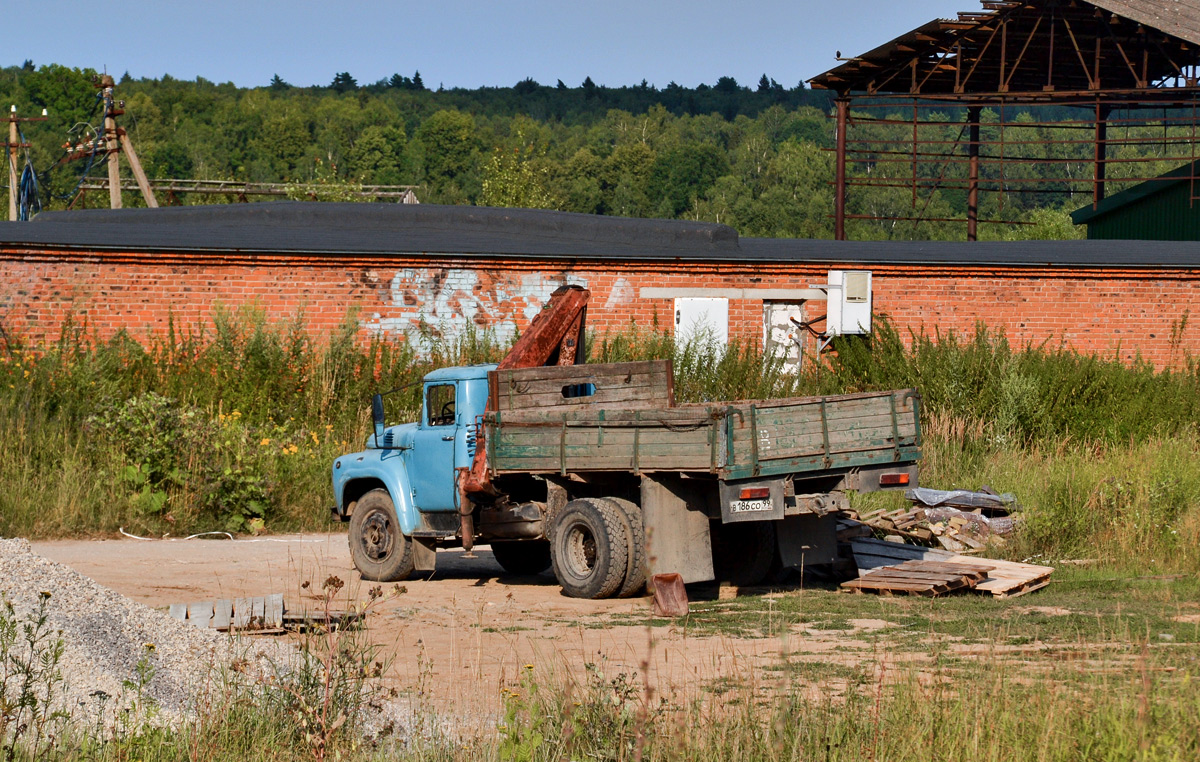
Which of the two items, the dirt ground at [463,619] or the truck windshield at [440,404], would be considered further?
the truck windshield at [440,404]

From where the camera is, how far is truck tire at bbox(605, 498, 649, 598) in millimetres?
10773

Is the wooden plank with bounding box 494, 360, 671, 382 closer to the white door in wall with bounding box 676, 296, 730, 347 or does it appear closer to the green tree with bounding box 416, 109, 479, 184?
the white door in wall with bounding box 676, 296, 730, 347

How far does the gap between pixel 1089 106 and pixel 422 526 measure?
75.4 feet

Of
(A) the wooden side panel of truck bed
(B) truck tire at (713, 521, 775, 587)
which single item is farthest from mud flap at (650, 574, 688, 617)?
(B) truck tire at (713, 521, 775, 587)

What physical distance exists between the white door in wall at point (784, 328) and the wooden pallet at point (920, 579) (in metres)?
10.3

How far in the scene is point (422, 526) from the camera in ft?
40.8

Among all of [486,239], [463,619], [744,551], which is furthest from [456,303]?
[463,619]

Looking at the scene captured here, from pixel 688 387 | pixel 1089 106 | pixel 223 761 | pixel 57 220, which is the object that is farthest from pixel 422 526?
pixel 1089 106

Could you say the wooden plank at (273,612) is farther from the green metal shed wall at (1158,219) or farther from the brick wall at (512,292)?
the green metal shed wall at (1158,219)

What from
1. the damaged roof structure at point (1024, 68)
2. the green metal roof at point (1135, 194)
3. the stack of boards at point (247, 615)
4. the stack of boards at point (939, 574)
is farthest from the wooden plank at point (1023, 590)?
the green metal roof at point (1135, 194)

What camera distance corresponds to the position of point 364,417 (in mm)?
18984

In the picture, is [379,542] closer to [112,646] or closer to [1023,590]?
[112,646]

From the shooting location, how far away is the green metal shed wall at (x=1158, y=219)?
99.3 feet

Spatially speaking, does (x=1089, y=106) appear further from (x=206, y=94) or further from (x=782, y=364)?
(x=206, y=94)
